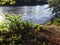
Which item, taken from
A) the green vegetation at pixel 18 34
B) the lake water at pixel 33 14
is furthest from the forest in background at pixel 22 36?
the lake water at pixel 33 14

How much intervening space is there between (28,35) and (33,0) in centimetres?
8212

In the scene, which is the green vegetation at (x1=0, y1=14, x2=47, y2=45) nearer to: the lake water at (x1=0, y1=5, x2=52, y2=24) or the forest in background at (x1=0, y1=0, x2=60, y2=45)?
the forest in background at (x1=0, y1=0, x2=60, y2=45)

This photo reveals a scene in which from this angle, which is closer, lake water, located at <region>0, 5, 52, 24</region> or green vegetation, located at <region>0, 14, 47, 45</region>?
green vegetation, located at <region>0, 14, 47, 45</region>

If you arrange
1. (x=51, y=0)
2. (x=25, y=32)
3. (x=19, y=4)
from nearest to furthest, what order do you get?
(x=25, y=32), (x=51, y=0), (x=19, y=4)

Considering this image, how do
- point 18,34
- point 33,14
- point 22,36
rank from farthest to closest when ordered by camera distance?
point 33,14, point 18,34, point 22,36

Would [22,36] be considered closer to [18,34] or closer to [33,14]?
[18,34]

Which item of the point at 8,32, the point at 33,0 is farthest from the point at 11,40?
the point at 33,0

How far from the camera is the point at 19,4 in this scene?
80562 millimetres

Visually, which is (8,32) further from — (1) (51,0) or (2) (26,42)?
(1) (51,0)

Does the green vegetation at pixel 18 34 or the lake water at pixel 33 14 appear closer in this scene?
the green vegetation at pixel 18 34

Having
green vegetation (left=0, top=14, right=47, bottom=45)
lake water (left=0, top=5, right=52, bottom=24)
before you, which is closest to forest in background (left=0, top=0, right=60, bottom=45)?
green vegetation (left=0, top=14, right=47, bottom=45)

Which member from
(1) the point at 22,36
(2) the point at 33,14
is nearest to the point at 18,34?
(1) the point at 22,36

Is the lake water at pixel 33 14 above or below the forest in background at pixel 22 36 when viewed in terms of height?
below

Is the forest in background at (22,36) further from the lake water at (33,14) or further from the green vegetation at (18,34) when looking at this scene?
the lake water at (33,14)
